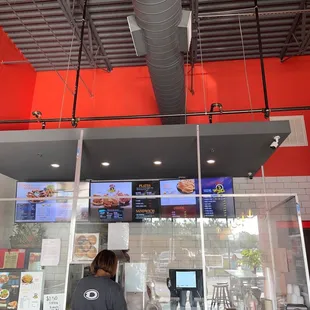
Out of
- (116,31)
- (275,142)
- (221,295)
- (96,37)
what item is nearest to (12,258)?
(221,295)

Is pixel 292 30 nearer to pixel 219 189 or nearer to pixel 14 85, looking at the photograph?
pixel 219 189

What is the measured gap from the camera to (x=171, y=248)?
3512 millimetres

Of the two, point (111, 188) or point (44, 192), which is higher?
point (111, 188)

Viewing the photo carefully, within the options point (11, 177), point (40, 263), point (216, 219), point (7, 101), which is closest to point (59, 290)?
point (40, 263)

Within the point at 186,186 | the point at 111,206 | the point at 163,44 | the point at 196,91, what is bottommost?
the point at 111,206

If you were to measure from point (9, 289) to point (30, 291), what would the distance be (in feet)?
0.81

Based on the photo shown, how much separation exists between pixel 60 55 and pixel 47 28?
0.74 meters

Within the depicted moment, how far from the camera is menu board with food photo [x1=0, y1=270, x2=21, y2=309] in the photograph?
333cm

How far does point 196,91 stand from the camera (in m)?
6.29

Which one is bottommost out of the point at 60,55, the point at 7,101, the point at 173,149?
the point at 173,149

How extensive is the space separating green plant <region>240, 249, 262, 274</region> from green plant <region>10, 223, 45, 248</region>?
7.37ft

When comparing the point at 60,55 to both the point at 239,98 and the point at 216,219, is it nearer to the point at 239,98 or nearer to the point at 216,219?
the point at 239,98

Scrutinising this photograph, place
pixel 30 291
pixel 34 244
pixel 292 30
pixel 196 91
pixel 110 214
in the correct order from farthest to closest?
1. pixel 196 91
2. pixel 292 30
3. pixel 110 214
4. pixel 34 244
5. pixel 30 291

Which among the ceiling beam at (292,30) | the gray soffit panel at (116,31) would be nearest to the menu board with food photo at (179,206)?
the gray soffit panel at (116,31)
